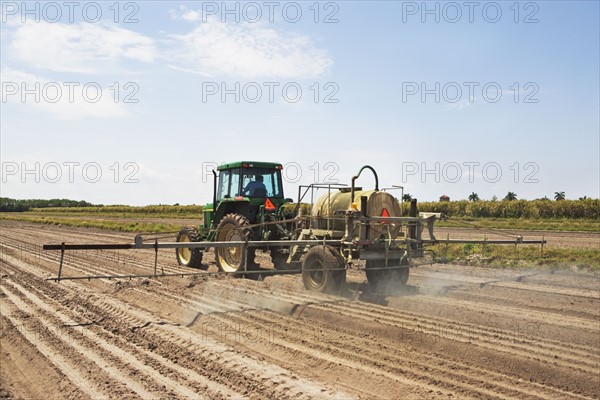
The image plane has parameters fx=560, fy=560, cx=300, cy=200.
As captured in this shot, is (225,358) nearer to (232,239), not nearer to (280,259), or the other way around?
(232,239)

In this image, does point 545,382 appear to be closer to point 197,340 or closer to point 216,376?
point 216,376

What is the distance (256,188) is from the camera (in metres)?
12.2

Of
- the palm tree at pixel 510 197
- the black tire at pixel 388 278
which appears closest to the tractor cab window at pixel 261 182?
the black tire at pixel 388 278

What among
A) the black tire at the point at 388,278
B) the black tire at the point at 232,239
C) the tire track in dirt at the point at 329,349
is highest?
the black tire at the point at 232,239

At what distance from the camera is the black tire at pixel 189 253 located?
12.7 m

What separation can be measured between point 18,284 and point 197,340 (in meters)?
5.58

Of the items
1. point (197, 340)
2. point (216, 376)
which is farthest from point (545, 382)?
point (197, 340)

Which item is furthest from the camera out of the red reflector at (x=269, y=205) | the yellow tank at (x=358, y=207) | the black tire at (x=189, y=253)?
the black tire at (x=189, y=253)

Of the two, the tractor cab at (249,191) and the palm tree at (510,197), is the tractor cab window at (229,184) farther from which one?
the palm tree at (510,197)

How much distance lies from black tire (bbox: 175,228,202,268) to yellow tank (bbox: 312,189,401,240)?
3.37 metres

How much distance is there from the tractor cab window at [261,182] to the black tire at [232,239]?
86cm

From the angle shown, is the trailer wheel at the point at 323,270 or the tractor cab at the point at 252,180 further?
the tractor cab at the point at 252,180

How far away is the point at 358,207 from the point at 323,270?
4.45ft

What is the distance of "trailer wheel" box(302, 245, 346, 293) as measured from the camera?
907 centimetres
